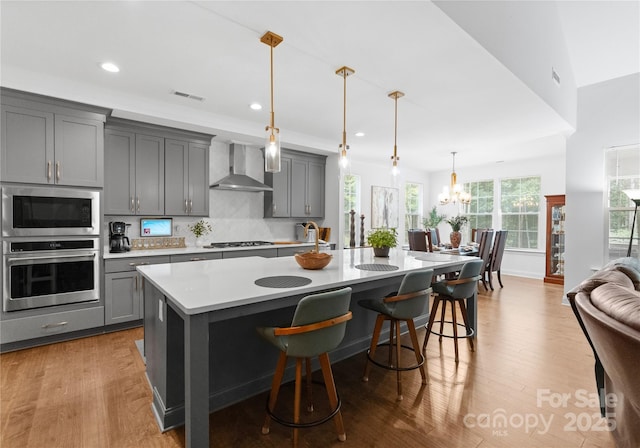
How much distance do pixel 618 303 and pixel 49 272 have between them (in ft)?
14.2

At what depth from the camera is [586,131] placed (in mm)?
4590

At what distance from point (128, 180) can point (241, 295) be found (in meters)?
3.12

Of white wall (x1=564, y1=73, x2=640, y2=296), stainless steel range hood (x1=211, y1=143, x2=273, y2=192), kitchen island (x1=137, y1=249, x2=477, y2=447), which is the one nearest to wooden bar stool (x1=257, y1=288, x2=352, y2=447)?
kitchen island (x1=137, y1=249, x2=477, y2=447)

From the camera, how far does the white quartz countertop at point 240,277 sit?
157 centimetres

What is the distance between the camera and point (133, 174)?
392cm

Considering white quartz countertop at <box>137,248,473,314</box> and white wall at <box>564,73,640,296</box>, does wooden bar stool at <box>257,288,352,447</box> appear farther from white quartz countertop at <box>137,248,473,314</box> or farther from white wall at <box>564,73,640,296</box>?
white wall at <box>564,73,640,296</box>

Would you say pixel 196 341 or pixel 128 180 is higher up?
pixel 128 180

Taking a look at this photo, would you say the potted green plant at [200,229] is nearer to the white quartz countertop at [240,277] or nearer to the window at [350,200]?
the white quartz countertop at [240,277]

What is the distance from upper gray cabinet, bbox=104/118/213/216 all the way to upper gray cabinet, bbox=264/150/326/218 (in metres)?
1.11

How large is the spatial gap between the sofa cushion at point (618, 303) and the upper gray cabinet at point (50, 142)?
423 cm

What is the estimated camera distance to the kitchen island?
1501 millimetres

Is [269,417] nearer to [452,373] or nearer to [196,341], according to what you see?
[196,341]

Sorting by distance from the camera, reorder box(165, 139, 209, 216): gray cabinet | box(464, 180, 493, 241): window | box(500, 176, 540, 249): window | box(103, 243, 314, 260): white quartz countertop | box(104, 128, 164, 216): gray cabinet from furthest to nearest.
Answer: box(464, 180, 493, 241): window, box(500, 176, 540, 249): window, box(165, 139, 209, 216): gray cabinet, box(104, 128, 164, 216): gray cabinet, box(103, 243, 314, 260): white quartz countertop

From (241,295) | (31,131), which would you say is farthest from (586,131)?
(31,131)
